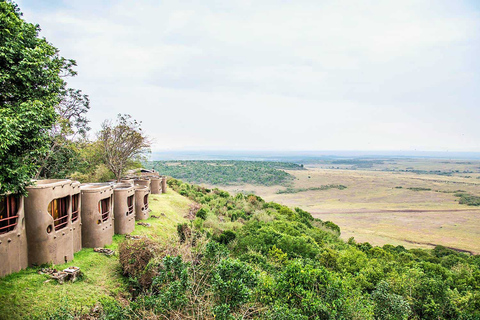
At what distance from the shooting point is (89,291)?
12.0 metres

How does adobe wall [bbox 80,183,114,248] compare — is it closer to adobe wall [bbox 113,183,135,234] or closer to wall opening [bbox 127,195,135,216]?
adobe wall [bbox 113,183,135,234]

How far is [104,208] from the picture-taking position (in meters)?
17.1

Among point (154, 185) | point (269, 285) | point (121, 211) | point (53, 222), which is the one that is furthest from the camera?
point (154, 185)

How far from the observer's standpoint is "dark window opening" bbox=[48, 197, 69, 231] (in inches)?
504

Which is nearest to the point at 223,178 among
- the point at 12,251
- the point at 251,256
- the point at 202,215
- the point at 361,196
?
the point at 361,196

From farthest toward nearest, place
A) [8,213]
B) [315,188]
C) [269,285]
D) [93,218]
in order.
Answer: [315,188] → [93,218] → [8,213] → [269,285]

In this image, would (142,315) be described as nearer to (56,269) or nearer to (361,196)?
(56,269)

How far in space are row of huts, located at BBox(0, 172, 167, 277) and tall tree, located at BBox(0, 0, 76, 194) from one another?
178cm

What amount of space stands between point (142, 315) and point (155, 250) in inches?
247

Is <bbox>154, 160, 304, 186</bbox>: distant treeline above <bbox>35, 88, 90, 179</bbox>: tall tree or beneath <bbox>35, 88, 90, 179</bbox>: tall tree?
beneath

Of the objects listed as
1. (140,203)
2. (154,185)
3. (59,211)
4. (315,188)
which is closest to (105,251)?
(59,211)

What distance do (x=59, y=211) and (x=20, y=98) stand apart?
6.20m

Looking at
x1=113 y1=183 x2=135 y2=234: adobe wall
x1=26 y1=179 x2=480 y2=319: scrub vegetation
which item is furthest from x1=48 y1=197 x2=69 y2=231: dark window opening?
x1=113 y1=183 x2=135 y2=234: adobe wall

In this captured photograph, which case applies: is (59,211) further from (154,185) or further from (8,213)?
(154,185)
